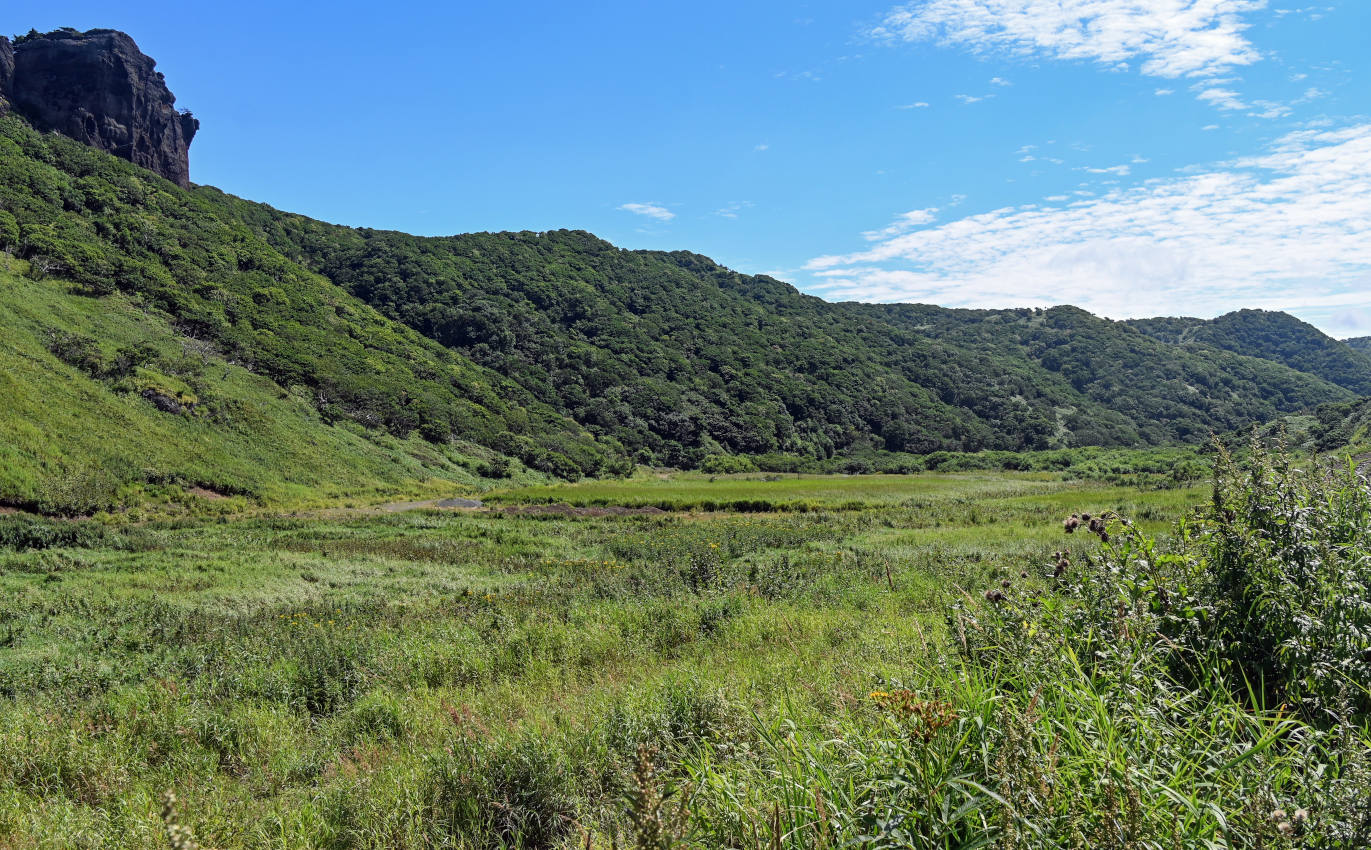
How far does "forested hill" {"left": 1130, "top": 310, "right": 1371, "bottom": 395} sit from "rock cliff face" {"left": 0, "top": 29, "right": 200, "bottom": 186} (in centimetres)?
22302

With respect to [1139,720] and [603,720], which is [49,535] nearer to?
[603,720]

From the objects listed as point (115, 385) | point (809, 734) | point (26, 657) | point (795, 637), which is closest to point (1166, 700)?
point (809, 734)

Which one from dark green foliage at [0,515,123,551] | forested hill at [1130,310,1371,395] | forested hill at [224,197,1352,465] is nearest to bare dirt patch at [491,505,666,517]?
dark green foliage at [0,515,123,551]

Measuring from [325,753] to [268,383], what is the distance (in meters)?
53.7

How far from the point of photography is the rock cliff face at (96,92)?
270 feet

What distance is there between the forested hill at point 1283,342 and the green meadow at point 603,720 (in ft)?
653

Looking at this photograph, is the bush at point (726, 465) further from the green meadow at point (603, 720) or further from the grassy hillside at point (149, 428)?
the green meadow at point (603, 720)

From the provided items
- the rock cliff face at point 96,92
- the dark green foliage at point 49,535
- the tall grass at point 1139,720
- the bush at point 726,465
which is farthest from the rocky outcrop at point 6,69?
the tall grass at point 1139,720

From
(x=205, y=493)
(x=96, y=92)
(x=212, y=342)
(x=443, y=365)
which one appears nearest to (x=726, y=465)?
(x=443, y=365)

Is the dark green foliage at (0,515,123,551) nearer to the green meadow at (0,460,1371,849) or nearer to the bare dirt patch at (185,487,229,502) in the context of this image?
the green meadow at (0,460,1371,849)

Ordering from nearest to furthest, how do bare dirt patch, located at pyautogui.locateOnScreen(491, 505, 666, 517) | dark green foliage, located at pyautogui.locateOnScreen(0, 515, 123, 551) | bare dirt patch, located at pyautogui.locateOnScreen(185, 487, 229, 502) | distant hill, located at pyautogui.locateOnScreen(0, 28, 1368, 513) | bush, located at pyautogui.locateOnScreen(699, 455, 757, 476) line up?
dark green foliage, located at pyautogui.locateOnScreen(0, 515, 123, 551) < bare dirt patch, located at pyautogui.locateOnScreen(185, 487, 229, 502) < bare dirt patch, located at pyautogui.locateOnScreen(491, 505, 666, 517) < distant hill, located at pyautogui.locateOnScreen(0, 28, 1368, 513) < bush, located at pyautogui.locateOnScreen(699, 455, 757, 476)

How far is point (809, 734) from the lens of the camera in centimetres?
349

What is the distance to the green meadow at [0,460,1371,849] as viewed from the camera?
263cm

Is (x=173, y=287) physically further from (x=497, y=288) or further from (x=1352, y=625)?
(x=1352, y=625)
